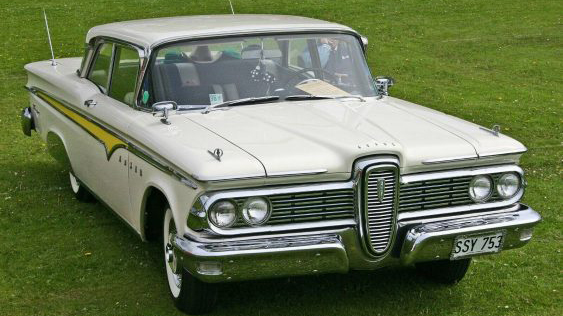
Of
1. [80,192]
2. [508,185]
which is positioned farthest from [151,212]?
[80,192]

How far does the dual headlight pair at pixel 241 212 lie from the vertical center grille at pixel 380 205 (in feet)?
1.84

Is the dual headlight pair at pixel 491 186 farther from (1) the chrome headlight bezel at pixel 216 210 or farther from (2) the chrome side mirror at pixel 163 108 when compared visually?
(2) the chrome side mirror at pixel 163 108

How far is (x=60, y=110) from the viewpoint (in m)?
8.09

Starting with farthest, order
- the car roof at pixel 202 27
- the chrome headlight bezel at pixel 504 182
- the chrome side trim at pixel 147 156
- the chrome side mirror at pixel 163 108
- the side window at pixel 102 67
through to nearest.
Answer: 1. the side window at pixel 102 67
2. the car roof at pixel 202 27
3. the chrome side mirror at pixel 163 108
4. the chrome headlight bezel at pixel 504 182
5. the chrome side trim at pixel 147 156

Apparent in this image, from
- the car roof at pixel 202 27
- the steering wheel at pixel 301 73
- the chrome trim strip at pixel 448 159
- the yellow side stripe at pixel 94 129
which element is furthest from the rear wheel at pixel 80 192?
the chrome trim strip at pixel 448 159


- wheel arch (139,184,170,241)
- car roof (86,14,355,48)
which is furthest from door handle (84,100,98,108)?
wheel arch (139,184,170,241)

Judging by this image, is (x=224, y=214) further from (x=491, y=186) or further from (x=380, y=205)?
(x=491, y=186)

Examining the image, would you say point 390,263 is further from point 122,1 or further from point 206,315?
point 122,1

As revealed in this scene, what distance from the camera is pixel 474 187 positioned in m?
5.77

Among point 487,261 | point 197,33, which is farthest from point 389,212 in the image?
point 197,33

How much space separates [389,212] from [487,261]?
172 cm

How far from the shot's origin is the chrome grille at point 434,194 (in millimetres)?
5543

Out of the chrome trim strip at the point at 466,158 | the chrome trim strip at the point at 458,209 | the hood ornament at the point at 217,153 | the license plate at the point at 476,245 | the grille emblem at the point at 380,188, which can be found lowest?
the license plate at the point at 476,245

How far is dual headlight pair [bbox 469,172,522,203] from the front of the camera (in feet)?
18.9
